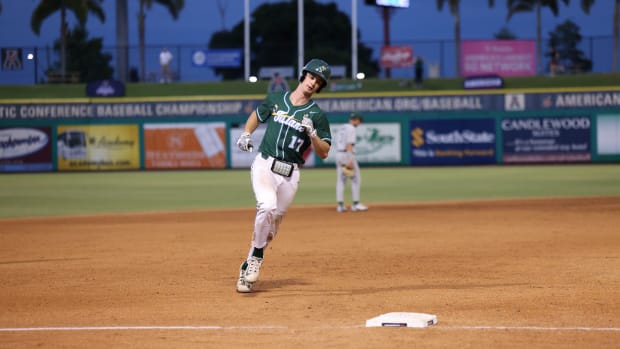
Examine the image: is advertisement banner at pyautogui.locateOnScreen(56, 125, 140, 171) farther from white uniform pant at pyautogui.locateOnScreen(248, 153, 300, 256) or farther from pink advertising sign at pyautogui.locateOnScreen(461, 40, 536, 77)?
white uniform pant at pyautogui.locateOnScreen(248, 153, 300, 256)

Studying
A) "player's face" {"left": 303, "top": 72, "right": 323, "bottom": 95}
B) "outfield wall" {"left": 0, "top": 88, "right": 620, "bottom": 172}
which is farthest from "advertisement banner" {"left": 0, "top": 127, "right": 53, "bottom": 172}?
"player's face" {"left": 303, "top": 72, "right": 323, "bottom": 95}

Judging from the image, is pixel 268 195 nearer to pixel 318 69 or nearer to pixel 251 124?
pixel 251 124

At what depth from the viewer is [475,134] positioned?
41.3m

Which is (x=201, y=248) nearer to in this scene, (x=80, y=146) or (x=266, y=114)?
(x=266, y=114)

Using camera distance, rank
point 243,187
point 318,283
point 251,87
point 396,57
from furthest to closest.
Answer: point 396,57 < point 251,87 < point 243,187 < point 318,283

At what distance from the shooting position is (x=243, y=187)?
28984mm

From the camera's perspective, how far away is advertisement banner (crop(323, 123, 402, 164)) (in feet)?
136

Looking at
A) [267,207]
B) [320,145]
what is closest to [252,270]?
[267,207]

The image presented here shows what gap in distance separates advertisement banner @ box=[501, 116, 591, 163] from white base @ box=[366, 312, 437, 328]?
3457cm

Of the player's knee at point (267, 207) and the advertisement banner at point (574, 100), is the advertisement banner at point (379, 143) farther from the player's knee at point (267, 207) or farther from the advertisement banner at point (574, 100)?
the player's knee at point (267, 207)

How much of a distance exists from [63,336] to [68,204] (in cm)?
1659

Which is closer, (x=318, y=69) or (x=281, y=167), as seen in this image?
(x=318, y=69)

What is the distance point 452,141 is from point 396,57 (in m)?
8.45

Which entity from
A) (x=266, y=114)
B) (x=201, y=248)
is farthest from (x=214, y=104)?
(x=266, y=114)
